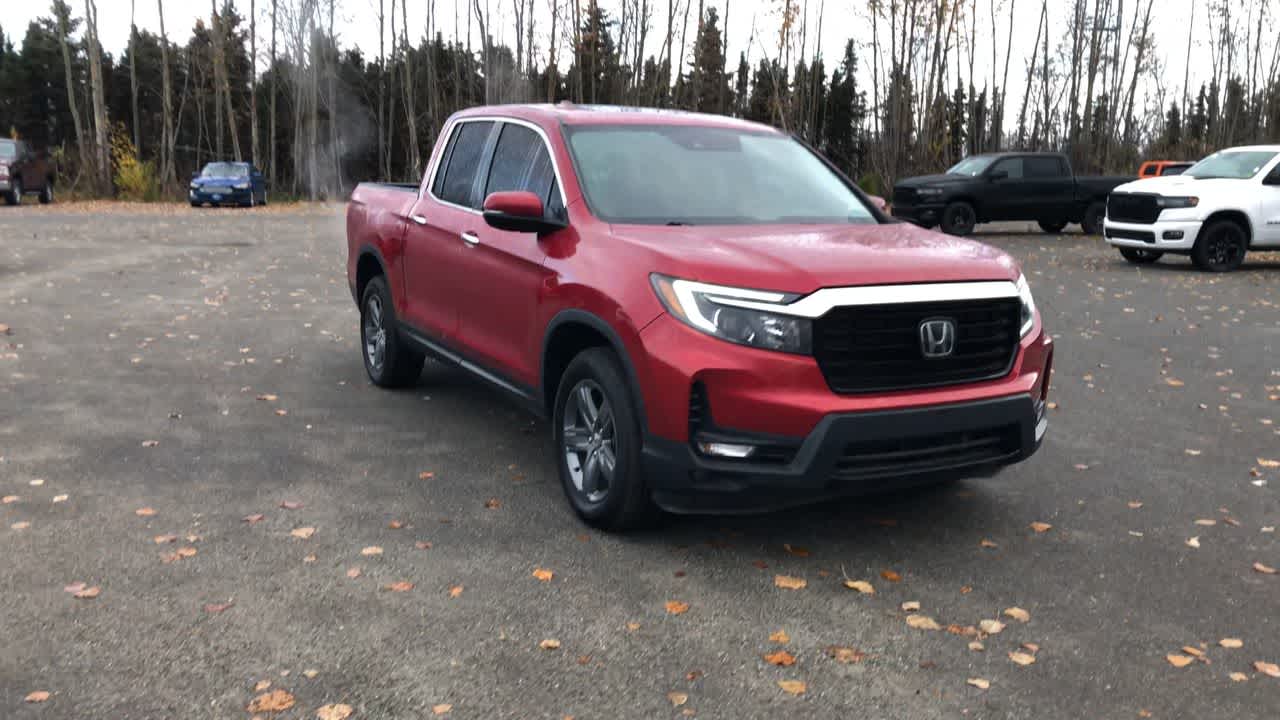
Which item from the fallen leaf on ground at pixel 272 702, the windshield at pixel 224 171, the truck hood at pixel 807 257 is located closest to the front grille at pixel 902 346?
the truck hood at pixel 807 257

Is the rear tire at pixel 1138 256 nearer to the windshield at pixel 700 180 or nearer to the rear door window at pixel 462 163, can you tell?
the windshield at pixel 700 180

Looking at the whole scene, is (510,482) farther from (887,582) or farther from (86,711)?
(86,711)

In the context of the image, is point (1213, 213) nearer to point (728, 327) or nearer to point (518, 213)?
point (518, 213)

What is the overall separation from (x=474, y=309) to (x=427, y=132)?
56.8 m

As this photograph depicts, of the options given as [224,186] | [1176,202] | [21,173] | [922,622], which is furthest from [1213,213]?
[21,173]

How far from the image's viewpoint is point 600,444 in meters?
5.27

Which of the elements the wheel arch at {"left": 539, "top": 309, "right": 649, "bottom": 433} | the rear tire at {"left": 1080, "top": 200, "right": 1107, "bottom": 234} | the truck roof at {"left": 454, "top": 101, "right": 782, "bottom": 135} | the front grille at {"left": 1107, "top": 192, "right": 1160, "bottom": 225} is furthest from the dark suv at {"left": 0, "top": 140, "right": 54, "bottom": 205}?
the wheel arch at {"left": 539, "top": 309, "right": 649, "bottom": 433}

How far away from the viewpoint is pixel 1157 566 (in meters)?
4.95

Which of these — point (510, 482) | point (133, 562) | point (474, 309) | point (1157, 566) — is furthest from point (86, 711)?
point (1157, 566)

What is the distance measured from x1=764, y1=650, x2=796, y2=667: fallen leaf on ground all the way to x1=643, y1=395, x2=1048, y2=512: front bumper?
778 millimetres

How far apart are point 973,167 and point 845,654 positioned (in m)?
23.1

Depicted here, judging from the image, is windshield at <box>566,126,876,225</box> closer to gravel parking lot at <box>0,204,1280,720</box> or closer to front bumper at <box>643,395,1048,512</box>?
front bumper at <box>643,395,1048,512</box>

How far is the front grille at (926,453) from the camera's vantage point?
182 inches

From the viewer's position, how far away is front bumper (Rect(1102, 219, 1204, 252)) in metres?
17.6
